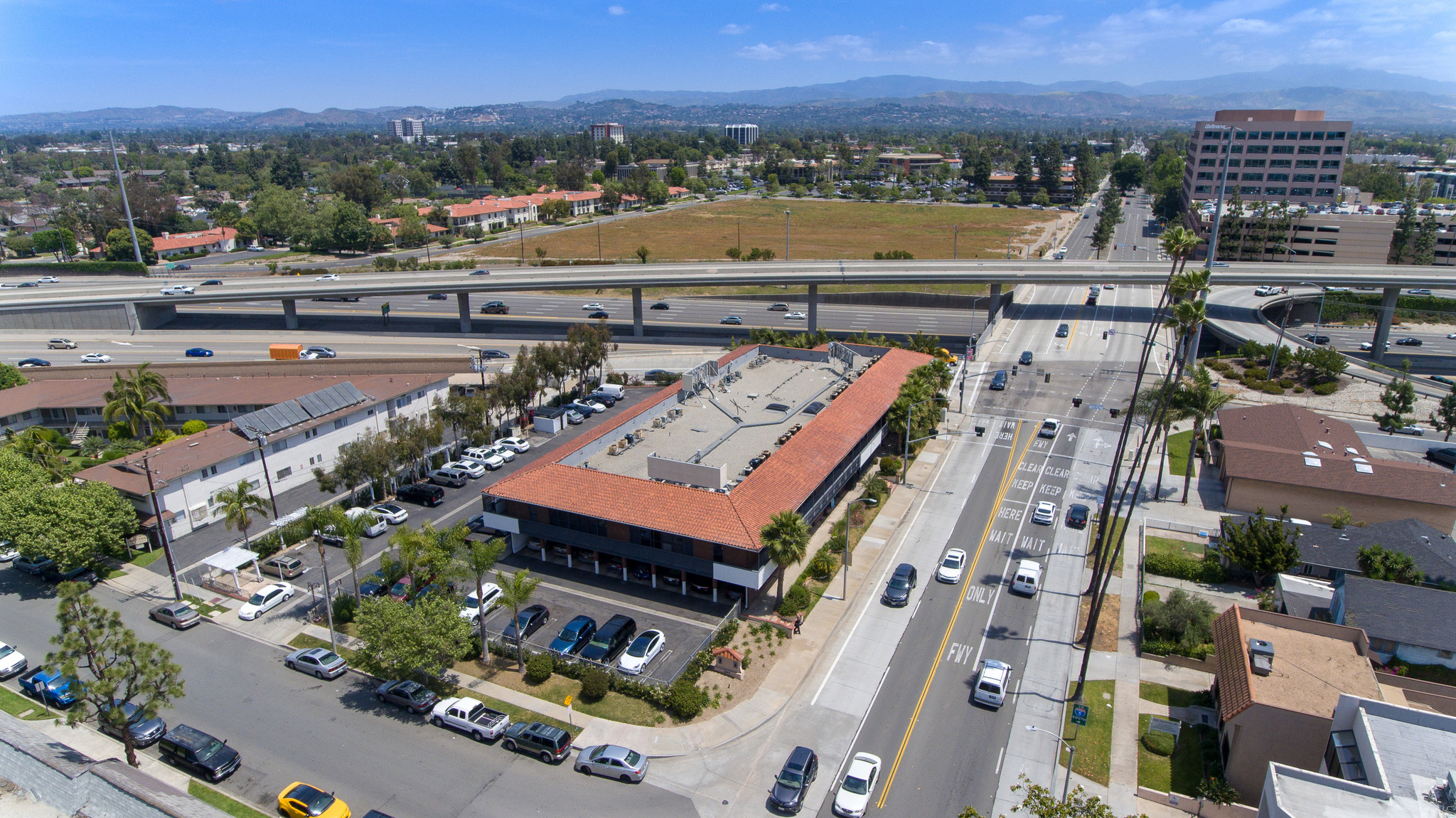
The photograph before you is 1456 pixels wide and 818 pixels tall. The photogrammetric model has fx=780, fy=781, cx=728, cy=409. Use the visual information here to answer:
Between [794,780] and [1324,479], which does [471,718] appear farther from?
[1324,479]

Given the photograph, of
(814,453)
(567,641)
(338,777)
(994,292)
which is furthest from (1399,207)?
(338,777)

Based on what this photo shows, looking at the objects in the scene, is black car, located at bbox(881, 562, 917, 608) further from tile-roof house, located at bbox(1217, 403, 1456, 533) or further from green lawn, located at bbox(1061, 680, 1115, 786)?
tile-roof house, located at bbox(1217, 403, 1456, 533)

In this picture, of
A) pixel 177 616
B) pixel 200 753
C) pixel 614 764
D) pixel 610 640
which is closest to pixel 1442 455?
pixel 610 640

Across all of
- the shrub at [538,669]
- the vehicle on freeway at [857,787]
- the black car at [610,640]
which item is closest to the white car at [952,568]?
the vehicle on freeway at [857,787]

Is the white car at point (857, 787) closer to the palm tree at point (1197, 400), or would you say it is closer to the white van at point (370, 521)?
the white van at point (370, 521)

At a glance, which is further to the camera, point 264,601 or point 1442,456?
point 1442,456

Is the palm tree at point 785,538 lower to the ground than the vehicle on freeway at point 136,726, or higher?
higher
